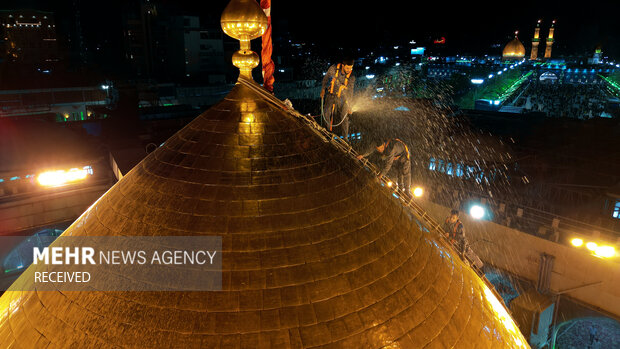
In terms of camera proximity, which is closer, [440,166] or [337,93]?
[337,93]

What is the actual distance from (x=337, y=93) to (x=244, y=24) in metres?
4.14

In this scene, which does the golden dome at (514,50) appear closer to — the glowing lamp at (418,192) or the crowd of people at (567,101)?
the crowd of people at (567,101)

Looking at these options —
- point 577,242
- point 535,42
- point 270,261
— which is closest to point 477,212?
point 577,242

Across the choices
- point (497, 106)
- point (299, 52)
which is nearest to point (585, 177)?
point (497, 106)

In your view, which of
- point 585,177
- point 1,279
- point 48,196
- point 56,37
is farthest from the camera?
point 56,37

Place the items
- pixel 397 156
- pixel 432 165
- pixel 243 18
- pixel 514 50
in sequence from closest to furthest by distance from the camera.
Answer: pixel 243 18, pixel 397 156, pixel 432 165, pixel 514 50

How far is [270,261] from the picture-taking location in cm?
424

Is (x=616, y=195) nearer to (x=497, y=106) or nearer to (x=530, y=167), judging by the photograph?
(x=530, y=167)

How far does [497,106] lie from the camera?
44.3 meters

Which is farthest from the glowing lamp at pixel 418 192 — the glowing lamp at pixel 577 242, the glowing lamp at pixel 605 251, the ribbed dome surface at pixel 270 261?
the ribbed dome surface at pixel 270 261

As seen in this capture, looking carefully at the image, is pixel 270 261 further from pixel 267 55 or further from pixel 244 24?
pixel 267 55

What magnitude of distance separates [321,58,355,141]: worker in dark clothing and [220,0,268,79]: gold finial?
3.63m

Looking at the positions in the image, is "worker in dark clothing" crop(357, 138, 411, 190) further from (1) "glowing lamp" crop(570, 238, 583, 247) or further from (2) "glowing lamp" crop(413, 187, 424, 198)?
(1) "glowing lamp" crop(570, 238, 583, 247)

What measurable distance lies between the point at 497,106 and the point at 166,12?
40956 mm
